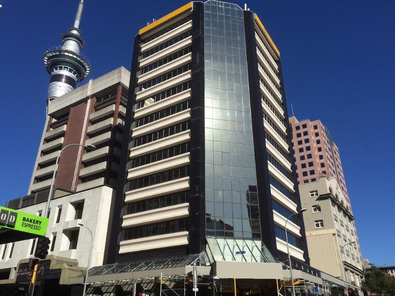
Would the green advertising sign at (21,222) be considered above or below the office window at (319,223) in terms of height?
below

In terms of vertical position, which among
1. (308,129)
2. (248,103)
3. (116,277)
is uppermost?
(308,129)

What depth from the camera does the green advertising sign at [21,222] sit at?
2295 cm

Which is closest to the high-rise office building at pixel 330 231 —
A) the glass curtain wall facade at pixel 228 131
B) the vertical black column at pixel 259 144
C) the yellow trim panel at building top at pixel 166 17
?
the vertical black column at pixel 259 144

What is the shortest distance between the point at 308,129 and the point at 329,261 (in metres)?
77.4

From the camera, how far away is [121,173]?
5556 cm

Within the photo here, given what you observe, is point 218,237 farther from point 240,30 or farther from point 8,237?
point 240,30

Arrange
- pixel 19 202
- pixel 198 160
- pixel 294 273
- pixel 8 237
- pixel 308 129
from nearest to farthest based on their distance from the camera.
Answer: pixel 8 237 < pixel 294 273 < pixel 198 160 < pixel 19 202 < pixel 308 129

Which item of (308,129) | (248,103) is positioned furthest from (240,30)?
(308,129)

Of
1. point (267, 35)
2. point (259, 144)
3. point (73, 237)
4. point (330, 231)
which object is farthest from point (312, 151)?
point (73, 237)

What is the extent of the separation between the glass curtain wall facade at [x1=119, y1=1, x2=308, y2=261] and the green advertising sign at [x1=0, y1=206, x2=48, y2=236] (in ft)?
68.9

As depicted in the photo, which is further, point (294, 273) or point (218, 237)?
point (218, 237)

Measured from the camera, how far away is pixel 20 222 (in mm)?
23703

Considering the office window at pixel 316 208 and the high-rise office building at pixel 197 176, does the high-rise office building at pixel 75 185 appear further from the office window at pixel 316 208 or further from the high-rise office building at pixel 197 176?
the office window at pixel 316 208

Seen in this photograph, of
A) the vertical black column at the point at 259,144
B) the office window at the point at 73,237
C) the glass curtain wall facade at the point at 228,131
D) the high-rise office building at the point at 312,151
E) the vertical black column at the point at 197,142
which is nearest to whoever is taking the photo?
the vertical black column at the point at 197,142
